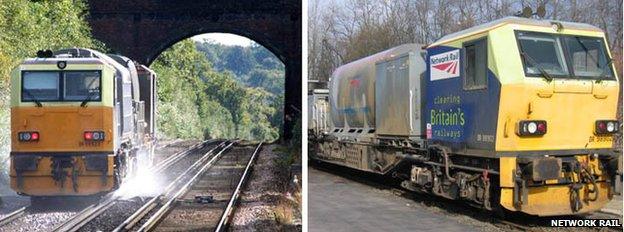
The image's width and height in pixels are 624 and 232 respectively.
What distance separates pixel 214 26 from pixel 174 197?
1575mm

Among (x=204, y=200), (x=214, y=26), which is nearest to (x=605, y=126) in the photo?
(x=214, y=26)

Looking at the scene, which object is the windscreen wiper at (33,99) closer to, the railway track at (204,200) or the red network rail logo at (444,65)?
the railway track at (204,200)

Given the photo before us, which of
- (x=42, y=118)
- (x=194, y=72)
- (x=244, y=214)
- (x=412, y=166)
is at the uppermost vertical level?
(x=194, y=72)

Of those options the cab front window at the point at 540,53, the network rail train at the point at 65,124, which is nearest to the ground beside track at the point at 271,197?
the network rail train at the point at 65,124

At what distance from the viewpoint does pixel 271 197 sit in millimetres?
5688

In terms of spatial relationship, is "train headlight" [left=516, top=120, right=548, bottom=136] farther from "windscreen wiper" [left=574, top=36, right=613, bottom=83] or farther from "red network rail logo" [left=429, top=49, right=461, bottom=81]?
"red network rail logo" [left=429, top=49, right=461, bottom=81]

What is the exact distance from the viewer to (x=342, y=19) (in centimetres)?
407

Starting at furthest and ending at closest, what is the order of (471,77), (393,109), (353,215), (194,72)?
(194,72) → (393,109) → (471,77) → (353,215)

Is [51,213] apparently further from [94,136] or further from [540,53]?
[540,53]

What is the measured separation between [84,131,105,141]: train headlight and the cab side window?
9.03 feet

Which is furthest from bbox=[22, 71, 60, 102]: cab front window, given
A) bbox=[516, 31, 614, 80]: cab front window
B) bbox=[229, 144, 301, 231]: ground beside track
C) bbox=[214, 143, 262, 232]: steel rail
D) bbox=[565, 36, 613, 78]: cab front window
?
bbox=[565, 36, 613, 78]: cab front window

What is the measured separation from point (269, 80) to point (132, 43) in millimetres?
1180

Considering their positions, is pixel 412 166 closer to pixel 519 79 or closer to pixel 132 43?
pixel 519 79

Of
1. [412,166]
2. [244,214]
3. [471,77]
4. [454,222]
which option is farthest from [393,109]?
[244,214]
